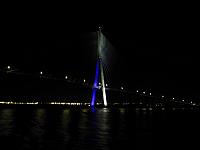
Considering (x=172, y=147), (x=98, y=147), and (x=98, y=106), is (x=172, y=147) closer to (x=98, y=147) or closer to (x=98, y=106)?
(x=98, y=147)

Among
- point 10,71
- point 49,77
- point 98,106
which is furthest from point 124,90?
point 10,71

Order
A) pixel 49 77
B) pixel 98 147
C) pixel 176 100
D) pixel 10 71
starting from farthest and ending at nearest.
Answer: pixel 176 100 → pixel 49 77 → pixel 10 71 → pixel 98 147

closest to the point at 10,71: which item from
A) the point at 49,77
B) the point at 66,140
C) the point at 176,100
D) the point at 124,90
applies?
the point at 49,77

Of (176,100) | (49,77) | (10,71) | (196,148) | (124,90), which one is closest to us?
(196,148)

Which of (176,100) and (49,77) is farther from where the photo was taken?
(176,100)

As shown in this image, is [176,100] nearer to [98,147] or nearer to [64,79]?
[64,79]

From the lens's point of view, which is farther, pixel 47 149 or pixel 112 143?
pixel 112 143

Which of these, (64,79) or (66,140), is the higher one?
(64,79)

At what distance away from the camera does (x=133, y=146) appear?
40.8 ft

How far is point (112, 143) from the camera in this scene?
12.9 meters

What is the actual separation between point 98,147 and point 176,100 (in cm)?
7576

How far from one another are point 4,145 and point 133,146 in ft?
13.2

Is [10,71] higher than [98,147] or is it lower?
higher

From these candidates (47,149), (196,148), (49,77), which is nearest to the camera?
(47,149)
